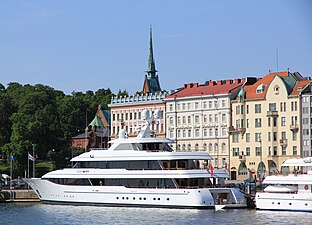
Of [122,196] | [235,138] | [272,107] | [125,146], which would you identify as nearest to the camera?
[122,196]

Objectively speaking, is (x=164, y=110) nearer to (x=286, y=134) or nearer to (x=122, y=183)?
(x=286, y=134)

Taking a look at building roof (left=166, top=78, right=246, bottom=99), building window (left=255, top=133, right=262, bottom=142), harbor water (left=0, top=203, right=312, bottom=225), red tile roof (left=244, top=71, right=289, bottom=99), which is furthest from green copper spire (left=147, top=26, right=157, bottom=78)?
harbor water (left=0, top=203, right=312, bottom=225)

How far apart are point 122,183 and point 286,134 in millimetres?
40900

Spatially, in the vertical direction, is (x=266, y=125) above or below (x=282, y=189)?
above

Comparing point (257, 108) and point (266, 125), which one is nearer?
point (266, 125)

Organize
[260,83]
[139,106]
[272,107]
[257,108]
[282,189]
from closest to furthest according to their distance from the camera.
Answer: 1. [282,189]
2. [272,107]
3. [257,108]
4. [260,83]
5. [139,106]

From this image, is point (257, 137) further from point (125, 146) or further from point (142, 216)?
point (142, 216)

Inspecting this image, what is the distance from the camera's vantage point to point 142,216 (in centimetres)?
7662

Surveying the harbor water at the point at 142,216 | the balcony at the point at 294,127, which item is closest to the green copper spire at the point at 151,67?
the balcony at the point at 294,127

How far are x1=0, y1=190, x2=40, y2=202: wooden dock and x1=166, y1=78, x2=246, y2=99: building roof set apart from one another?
127 ft

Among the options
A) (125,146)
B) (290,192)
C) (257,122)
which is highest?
(257,122)

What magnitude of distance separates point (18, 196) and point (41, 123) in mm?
51904

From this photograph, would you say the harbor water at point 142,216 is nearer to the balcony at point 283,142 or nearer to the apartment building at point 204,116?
the balcony at point 283,142

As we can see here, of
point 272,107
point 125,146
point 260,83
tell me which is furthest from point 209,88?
point 125,146
